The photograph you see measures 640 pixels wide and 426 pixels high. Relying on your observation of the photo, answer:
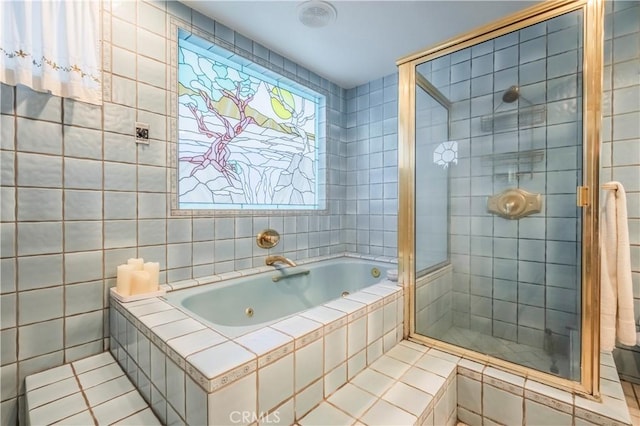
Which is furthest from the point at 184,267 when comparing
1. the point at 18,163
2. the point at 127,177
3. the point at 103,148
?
the point at 18,163

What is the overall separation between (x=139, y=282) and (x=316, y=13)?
71.5 inches

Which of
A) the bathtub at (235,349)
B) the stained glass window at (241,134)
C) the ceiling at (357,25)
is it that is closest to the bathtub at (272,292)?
the bathtub at (235,349)

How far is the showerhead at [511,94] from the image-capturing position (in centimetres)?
180

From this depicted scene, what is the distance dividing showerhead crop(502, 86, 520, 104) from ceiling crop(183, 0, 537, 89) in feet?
1.47

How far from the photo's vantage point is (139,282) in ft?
4.30

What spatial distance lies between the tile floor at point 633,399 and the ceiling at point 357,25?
2.10 m

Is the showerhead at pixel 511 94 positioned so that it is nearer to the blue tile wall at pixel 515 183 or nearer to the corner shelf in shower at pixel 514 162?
the blue tile wall at pixel 515 183

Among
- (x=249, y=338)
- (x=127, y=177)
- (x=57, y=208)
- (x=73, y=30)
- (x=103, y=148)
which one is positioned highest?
(x=73, y=30)

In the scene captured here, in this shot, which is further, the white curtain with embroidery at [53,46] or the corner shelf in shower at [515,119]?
the corner shelf in shower at [515,119]

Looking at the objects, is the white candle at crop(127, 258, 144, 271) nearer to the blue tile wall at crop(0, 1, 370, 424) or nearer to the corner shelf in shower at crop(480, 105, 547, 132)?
the blue tile wall at crop(0, 1, 370, 424)

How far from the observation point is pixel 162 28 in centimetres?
156

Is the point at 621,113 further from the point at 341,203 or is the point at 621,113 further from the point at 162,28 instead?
the point at 162,28

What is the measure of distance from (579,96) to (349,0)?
1.28 m

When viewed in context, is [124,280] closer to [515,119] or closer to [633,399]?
[515,119]
